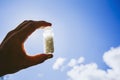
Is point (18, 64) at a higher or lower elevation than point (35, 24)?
lower

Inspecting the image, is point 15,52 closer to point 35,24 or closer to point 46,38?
point 35,24

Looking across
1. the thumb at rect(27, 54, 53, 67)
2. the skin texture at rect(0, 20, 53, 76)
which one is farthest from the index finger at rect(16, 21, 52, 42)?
the thumb at rect(27, 54, 53, 67)

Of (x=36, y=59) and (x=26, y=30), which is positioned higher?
(x=26, y=30)

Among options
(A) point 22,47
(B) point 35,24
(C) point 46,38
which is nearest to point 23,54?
(A) point 22,47

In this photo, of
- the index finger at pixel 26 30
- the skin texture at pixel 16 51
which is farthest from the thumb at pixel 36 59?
the index finger at pixel 26 30

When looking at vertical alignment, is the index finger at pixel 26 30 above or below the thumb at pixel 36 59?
above

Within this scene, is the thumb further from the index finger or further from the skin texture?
the index finger

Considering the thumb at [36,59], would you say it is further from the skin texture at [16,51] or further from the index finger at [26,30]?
the index finger at [26,30]

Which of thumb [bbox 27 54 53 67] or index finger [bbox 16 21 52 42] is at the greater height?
index finger [bbox 16 21 52 42]
